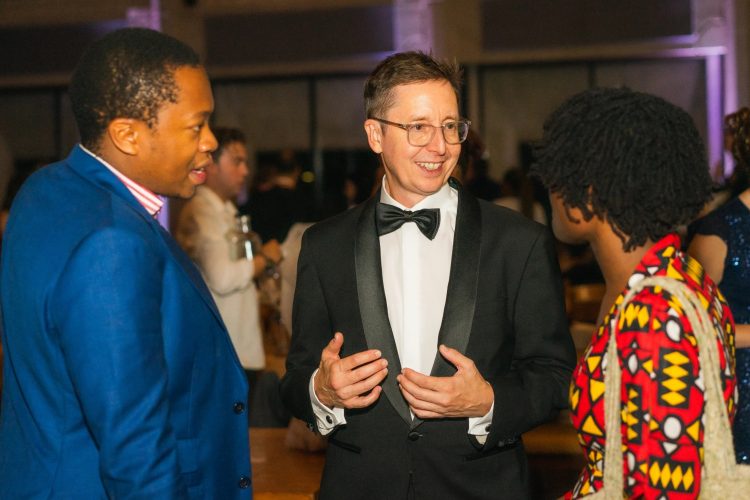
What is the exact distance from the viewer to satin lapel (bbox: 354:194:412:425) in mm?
2006

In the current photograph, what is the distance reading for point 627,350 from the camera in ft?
4.66

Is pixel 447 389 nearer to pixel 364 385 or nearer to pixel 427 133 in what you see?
pixel 364 385

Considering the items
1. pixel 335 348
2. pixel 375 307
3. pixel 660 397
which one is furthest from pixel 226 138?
pixel 660 397

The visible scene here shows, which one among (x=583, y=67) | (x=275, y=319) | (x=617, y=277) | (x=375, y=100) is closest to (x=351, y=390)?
(x=617, y=277)

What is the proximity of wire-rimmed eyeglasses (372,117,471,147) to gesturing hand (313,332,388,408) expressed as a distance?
0.52 meters

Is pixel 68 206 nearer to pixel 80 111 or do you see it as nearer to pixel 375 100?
pixel 80 111

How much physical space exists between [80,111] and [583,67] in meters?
9.82

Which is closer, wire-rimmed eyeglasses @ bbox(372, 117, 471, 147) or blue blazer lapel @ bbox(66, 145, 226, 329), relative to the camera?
blue blazer lapel @ bbox(66, 145, 226, 329)

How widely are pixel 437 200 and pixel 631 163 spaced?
0.73m

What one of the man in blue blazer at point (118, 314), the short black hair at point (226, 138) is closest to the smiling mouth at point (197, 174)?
the man in blue blazer at point (118, 314)

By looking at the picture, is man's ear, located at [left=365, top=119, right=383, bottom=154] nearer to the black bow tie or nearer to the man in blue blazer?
the black bow tie

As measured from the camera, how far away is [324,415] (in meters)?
2.02

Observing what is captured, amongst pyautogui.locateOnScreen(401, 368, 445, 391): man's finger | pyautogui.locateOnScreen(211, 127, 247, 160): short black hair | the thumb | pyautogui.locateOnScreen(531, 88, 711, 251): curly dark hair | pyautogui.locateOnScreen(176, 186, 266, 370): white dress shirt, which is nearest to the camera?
pyautogui.locateOnScreen(531, 88, 711, 251): curly dark hair

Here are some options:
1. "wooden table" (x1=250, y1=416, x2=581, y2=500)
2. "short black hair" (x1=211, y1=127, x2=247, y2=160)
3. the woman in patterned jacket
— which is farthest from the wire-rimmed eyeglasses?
"short black hair" (x1=211, y1=127, x2=247, y2=160)
